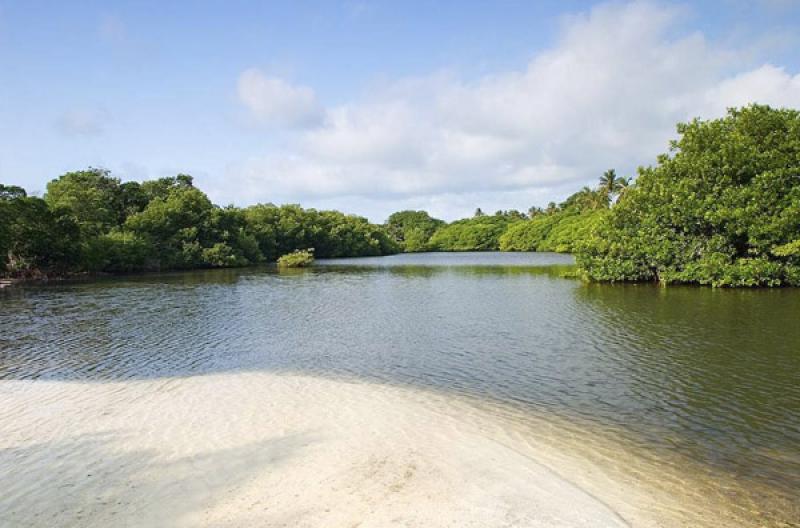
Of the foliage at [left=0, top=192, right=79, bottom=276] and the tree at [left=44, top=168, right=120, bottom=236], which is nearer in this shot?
the foliage at [left=0, top=192, right=79, bottom=276]

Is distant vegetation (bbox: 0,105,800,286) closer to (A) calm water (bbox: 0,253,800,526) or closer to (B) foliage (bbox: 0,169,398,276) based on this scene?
(B) foliage (bbox: 0,169,398,276)

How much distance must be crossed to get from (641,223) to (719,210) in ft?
20.5

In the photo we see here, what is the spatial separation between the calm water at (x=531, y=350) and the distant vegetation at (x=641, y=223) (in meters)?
3.47

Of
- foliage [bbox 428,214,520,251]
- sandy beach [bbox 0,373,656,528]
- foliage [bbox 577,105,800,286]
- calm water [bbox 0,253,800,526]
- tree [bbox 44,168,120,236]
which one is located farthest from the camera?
foliage [bbox 428,214,520,251]

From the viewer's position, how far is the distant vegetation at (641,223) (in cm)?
3712

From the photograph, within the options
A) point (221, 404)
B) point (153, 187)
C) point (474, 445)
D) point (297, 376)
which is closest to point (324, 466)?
point (474, 445)

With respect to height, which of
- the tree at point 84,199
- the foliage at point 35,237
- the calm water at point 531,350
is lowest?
the calm water at point 531,350

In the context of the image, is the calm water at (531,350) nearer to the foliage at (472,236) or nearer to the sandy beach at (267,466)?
the sandy beach at (267,466)

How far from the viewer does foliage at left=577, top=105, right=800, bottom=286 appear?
121 ft

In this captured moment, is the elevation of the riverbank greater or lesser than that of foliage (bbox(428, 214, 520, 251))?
lesser

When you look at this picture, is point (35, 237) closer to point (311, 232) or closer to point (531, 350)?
point (531, 350)

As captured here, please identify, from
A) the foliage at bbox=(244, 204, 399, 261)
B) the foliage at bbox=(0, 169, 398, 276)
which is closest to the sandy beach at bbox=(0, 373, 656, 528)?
the foliage at bbox=(0, 169, 398, 276)

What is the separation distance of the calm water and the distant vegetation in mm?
3473

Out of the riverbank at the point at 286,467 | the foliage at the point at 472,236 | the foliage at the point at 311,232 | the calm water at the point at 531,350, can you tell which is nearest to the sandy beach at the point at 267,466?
the riverbank at the point at 286,467
